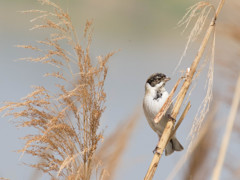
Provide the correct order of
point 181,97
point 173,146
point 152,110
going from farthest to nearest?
point 173,146 → point 152,110 → point 181,97

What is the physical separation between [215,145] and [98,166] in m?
0.34

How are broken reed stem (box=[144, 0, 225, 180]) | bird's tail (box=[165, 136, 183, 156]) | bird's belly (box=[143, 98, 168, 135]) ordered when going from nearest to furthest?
broken reed stem (box=[144, 0, 225, 180])
bird's belly (box=[143, 98, 168, 135])
bird's tail (box=[165, 136, 183, 156])

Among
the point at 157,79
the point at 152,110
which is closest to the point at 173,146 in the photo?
the point at 152,110

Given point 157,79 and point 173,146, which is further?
point 173,146

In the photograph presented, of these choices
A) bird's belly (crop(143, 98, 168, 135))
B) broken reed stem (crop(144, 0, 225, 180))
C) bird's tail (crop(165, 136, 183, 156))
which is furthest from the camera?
bird's tail (crop(165, 136, 183, 156))

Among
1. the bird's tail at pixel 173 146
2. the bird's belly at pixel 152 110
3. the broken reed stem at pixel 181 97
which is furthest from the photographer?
the bird's tail at pixel 173 146

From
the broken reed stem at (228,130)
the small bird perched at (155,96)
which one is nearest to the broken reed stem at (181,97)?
the broken reed stem at (228,130)

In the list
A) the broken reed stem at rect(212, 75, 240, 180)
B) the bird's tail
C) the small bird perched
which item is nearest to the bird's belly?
the small bird perched

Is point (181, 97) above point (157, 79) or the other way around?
the other way around

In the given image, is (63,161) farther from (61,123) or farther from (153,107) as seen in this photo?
(153,107)

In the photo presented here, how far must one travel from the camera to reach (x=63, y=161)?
1.09 meters

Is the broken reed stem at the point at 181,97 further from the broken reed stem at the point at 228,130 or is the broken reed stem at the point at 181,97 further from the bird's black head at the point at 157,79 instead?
the bird's black head at the point at 157,79

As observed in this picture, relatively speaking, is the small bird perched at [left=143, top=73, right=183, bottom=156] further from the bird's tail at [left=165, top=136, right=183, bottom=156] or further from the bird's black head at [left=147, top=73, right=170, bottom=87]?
the bird's tail at [left=165, top=136, right=183, bottom=156]

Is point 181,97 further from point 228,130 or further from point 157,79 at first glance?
point 157,79
